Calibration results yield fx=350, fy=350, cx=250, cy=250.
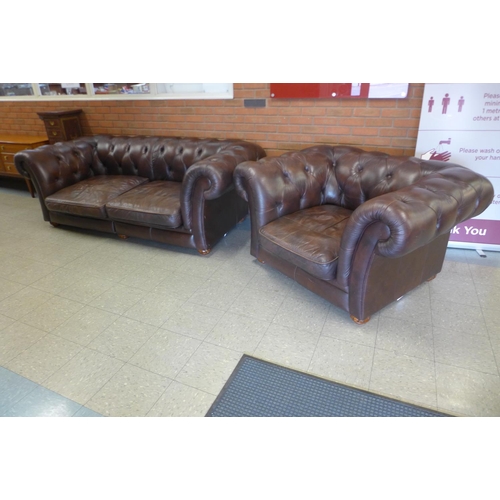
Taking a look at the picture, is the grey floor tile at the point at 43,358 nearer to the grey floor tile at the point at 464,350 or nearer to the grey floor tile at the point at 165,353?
the grey floor tile at the point at 165,353

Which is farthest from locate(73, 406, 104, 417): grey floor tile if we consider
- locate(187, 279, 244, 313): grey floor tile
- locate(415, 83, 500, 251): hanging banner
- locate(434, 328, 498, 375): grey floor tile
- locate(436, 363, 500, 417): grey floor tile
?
locate(415, 83, 500, 251): hanging banner

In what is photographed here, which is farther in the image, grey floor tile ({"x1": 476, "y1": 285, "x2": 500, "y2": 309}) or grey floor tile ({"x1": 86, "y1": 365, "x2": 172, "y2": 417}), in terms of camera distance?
grey floor tile ({"x1": 476, "y1": 285, "x2": 500, "y2": 309})

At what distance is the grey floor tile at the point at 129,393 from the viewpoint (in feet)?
5.46

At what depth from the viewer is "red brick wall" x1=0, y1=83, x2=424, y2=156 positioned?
2.89 metres

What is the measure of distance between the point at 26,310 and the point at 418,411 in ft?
8.02

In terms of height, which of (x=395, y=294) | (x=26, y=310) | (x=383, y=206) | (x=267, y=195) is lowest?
(x=26, y=310)

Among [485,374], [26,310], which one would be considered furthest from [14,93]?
[485,374]

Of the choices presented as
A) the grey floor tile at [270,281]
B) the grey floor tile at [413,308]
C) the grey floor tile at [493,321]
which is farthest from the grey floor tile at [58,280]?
the grey floor tile at [493,321]

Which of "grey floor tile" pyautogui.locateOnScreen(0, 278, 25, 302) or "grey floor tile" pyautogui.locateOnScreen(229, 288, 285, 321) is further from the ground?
"grey floor tile" pyautogui.locateOnScreen(229, 288, 285, 321)

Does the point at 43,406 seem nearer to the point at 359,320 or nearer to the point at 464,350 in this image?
the point at 359,320

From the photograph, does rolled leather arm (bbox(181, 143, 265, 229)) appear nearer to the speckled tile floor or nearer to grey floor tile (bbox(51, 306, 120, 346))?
the speckled tile floor

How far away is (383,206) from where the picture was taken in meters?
1.70

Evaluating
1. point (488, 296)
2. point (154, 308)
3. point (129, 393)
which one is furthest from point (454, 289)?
point (129, 393)
